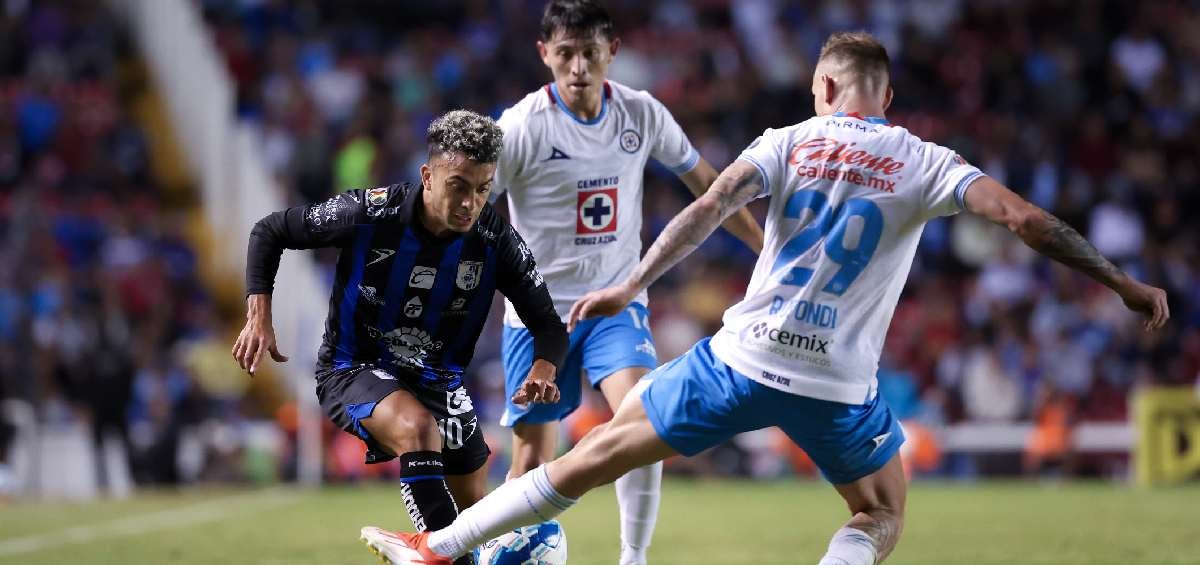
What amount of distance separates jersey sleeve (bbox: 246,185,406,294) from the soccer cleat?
4.02 ft

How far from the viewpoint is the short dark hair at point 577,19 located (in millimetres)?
7273

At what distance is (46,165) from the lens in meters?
20.2

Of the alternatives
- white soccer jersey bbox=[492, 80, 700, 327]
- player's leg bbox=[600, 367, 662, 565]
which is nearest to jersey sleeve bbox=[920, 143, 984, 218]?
player's leg bbox=[600, 367, 662, 565]

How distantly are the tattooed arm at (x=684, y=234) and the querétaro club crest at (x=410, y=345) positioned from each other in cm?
144

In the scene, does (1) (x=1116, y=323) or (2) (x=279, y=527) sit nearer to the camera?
(2) (x=279, y=527)

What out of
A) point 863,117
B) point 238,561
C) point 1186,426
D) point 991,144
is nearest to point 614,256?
point 863,117

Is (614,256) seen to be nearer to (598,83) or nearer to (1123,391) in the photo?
(598,83)

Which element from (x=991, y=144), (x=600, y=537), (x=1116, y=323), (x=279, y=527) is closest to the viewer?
(x=600, y=537)

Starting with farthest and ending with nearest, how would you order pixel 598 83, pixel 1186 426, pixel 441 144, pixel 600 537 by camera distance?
pixel 1186 426 → pixel 600 537 → pixel 598 83 → pixel 441 144

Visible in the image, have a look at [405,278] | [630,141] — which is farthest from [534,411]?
[630,141]

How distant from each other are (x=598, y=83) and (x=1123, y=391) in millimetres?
11829

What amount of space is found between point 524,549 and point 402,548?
0.94 meters

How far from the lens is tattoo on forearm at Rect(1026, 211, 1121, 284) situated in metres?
5.13

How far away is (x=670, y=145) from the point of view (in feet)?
25.1
